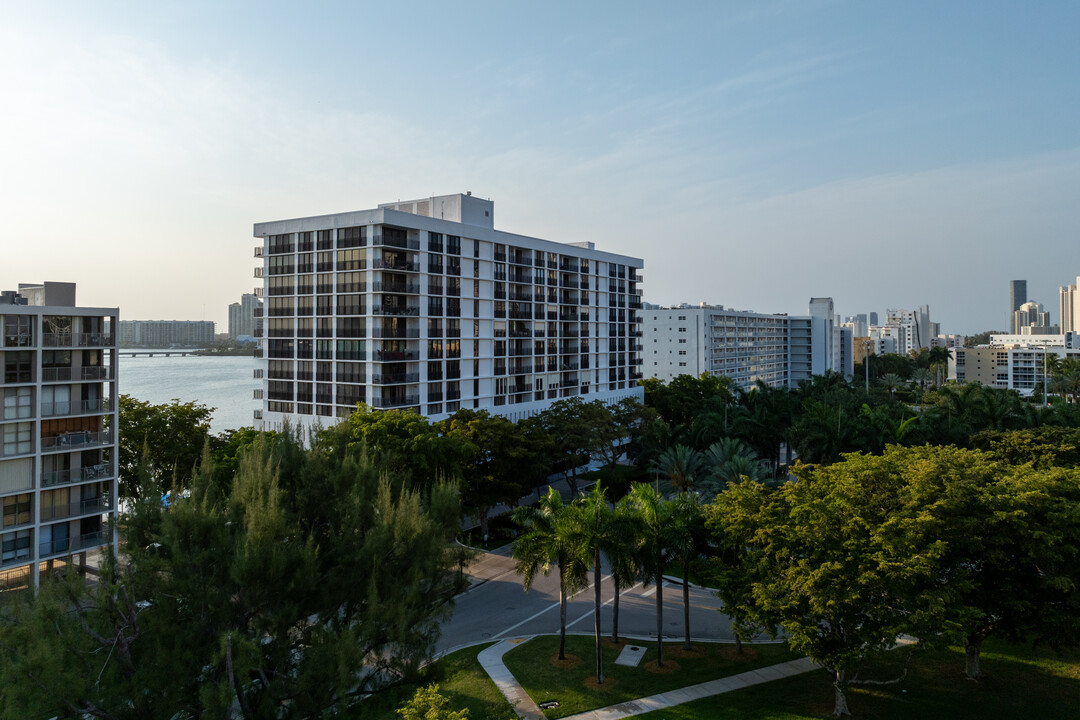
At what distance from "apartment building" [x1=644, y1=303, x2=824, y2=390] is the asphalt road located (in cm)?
9072

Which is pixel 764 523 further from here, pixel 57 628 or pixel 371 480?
pixel 57 628

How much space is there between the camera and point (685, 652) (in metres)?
28.5

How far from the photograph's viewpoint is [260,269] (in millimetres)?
64188

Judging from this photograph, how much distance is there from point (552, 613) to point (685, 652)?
25.1 feet

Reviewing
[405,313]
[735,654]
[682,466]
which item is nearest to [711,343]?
[405,313]

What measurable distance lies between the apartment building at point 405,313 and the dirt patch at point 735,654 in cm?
3642

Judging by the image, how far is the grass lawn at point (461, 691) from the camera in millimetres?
21745

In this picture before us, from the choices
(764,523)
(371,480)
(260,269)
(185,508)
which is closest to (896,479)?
(764,523)

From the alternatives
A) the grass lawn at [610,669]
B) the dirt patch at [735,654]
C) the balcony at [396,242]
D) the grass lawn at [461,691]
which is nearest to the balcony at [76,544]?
the grass lawn at [461,691]

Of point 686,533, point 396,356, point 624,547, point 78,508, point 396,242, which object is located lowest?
point 78,508

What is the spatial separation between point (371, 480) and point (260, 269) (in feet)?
146

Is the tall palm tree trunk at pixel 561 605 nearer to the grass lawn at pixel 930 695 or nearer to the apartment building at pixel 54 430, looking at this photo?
the grass lawn at pixel 930 695

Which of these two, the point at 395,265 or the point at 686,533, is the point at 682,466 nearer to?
the point at 686,533

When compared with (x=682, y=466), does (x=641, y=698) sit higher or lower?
lower
